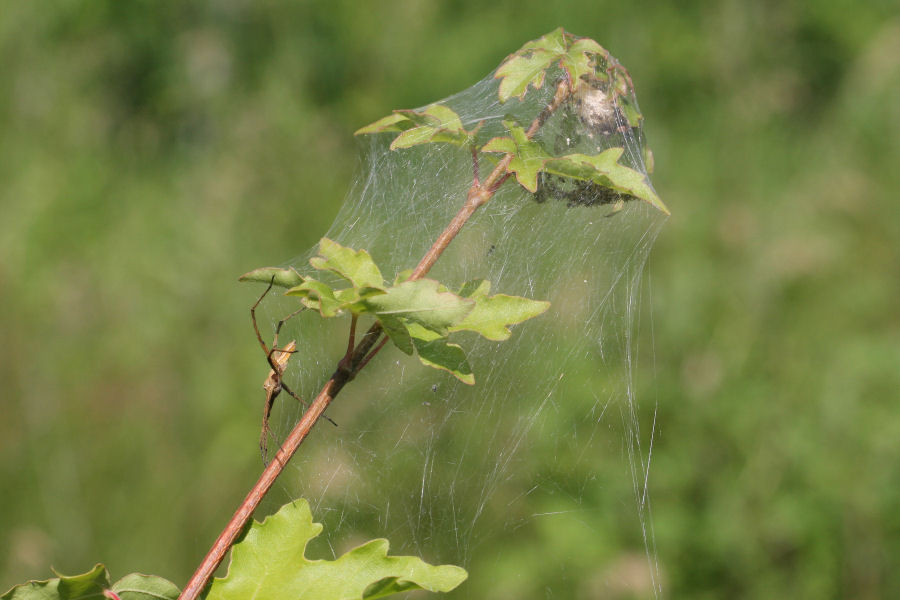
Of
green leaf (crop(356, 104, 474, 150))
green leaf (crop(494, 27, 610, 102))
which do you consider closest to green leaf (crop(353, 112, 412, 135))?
green leaf (crop(356, 104, 474, 150))

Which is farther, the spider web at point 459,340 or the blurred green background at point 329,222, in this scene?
the blurred green background at point 329,222

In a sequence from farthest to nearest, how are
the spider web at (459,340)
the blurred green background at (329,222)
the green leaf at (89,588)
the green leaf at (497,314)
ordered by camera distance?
the blurred green background at (329,222) < the spider web at (459,340) < the green leaf at (497,314) < the green leaf at (89,588)

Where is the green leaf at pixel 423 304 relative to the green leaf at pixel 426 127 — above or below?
below

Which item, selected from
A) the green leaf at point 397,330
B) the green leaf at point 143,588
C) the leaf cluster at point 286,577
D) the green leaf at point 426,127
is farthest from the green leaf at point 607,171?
the green leaf at point 143,588

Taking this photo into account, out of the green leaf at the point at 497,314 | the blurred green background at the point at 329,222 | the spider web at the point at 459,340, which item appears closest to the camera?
the green leaf at the point at 497,314

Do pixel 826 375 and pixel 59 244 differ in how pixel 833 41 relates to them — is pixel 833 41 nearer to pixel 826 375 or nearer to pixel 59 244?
pixel 826 375

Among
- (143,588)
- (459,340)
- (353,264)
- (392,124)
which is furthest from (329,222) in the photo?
(143,588)

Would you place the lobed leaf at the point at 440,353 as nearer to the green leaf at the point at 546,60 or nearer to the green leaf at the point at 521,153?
the green leaf at the point at 521,153
